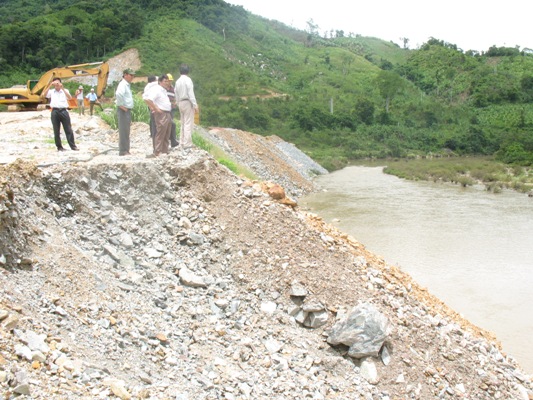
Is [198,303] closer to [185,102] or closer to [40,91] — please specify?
[185,102]

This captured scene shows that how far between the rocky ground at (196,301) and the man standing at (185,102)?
0.66 m

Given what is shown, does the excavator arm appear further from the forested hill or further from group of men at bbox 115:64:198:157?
the forested hill

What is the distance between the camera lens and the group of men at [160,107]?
7926 millimetres

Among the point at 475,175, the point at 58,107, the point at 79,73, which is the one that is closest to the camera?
the point at 58,107

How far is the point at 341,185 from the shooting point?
2627 centimetres

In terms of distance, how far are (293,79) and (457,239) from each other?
5185cm

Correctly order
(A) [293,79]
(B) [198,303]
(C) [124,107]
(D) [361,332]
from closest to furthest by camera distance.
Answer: (D) [361,332], (B) [198,303], (C) [124,107], (A) [293,79]

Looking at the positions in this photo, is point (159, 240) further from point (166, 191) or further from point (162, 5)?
point (162, 5)

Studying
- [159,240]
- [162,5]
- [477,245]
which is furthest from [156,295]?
[162,5]

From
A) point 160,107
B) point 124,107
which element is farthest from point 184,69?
point 124,107

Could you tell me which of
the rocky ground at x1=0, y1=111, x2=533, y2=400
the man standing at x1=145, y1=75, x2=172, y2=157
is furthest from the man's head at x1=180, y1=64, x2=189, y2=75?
the rocky ground at x1=0, y1=111, x2=533, y2=400

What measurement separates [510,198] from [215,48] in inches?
1780

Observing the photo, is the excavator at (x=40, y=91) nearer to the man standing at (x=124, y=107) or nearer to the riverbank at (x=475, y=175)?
the man standing at (x=124, y=107)

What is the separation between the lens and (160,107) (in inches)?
315
